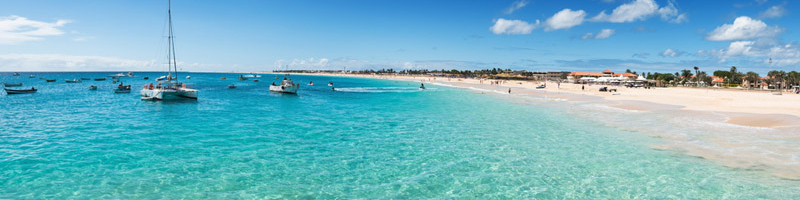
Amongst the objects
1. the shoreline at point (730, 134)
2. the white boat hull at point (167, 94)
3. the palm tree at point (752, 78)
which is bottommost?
the shoreline at point (730, 134)

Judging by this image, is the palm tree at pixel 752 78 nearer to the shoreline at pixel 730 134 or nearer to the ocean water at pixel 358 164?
the shoreline at pixel 730 134

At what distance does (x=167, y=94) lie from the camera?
42094 mm

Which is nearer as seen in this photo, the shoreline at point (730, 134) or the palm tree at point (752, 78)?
the shoreline at point (730, 134)

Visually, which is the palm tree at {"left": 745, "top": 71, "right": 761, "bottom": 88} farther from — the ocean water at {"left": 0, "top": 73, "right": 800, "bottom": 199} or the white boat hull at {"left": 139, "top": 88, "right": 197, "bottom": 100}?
the white boat hull at {"left": 139, "top": 88, "right": 197, "bottom": 100}

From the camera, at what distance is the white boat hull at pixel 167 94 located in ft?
137

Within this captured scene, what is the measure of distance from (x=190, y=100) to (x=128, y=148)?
29288mm

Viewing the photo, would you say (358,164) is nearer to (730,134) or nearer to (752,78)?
(730,134)

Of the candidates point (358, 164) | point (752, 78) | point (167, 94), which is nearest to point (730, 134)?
point (358, 164)

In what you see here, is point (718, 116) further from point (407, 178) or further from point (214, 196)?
point (214, 196)

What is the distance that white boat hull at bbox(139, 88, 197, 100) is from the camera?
41.8 meters

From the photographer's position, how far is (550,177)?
12.6 m

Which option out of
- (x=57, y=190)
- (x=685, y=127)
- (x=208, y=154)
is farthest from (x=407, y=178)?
(x=685, y=127)

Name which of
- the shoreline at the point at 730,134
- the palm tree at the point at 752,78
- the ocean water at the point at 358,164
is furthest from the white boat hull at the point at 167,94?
the palm tree at the point at 752,78

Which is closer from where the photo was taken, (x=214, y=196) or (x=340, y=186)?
(x=214, y=196)
